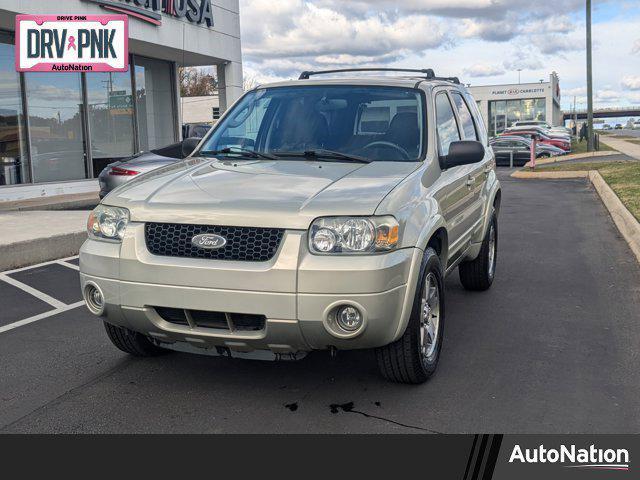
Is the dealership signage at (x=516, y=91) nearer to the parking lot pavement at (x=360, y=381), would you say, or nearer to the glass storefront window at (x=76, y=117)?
the glass storefront window at (x=76, y=117)

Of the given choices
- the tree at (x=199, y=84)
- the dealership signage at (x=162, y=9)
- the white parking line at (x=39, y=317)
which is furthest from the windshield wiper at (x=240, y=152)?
the tree at (x=199, y=84)

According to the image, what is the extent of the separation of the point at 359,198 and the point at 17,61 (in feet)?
48.3

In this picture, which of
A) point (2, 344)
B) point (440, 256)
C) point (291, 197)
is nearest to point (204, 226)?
point (291, 197)

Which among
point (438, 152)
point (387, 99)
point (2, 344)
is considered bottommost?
point (2, 344)

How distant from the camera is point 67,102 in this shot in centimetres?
1852

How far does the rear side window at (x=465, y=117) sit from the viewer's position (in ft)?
20.3

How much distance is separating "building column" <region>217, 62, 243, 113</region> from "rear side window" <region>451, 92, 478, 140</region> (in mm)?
17352

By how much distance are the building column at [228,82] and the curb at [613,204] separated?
9349 millimetres

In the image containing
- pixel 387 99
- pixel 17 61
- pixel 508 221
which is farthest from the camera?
pixel 17 61

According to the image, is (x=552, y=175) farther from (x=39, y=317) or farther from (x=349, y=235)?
(x=349, y=235)

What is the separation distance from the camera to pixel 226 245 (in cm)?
385

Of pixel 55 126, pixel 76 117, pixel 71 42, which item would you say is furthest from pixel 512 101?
pixel 71 42

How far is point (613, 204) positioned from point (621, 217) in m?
1.82

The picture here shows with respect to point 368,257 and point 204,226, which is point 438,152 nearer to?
point 368,257
